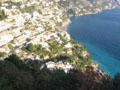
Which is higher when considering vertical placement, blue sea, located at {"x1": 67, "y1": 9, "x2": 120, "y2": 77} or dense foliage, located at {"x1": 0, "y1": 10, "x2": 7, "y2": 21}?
dense foliage, located at {"x1": 0, "y1": 10, "x2": 7, "y2": 21}

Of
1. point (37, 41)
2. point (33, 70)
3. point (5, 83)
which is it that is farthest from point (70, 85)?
point (37, 41)

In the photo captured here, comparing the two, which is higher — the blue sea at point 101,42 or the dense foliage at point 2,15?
the dense foliage at point 2,15

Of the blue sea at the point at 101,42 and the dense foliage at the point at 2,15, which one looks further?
the dense foliage at the point at 2,15

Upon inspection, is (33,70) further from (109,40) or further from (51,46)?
A: (109,40)

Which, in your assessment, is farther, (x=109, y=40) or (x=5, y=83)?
(x=109, y=40)

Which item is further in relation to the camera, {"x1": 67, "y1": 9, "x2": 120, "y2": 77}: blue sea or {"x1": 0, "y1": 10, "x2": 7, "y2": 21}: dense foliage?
{"x1": 0, "y1": 10, "x2": 7, "y2": 21}: dense foliage

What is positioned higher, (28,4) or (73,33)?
(28,4)

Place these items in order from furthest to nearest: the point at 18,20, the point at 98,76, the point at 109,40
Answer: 1. the point at 109,40
2. the point at 18,20
3. the point at 98,76

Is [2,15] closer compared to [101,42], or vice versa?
[2,15]

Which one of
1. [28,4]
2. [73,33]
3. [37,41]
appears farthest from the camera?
[28,4]

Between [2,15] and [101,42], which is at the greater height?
[2,15]

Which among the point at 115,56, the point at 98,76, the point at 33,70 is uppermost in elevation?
the point at 98,76
